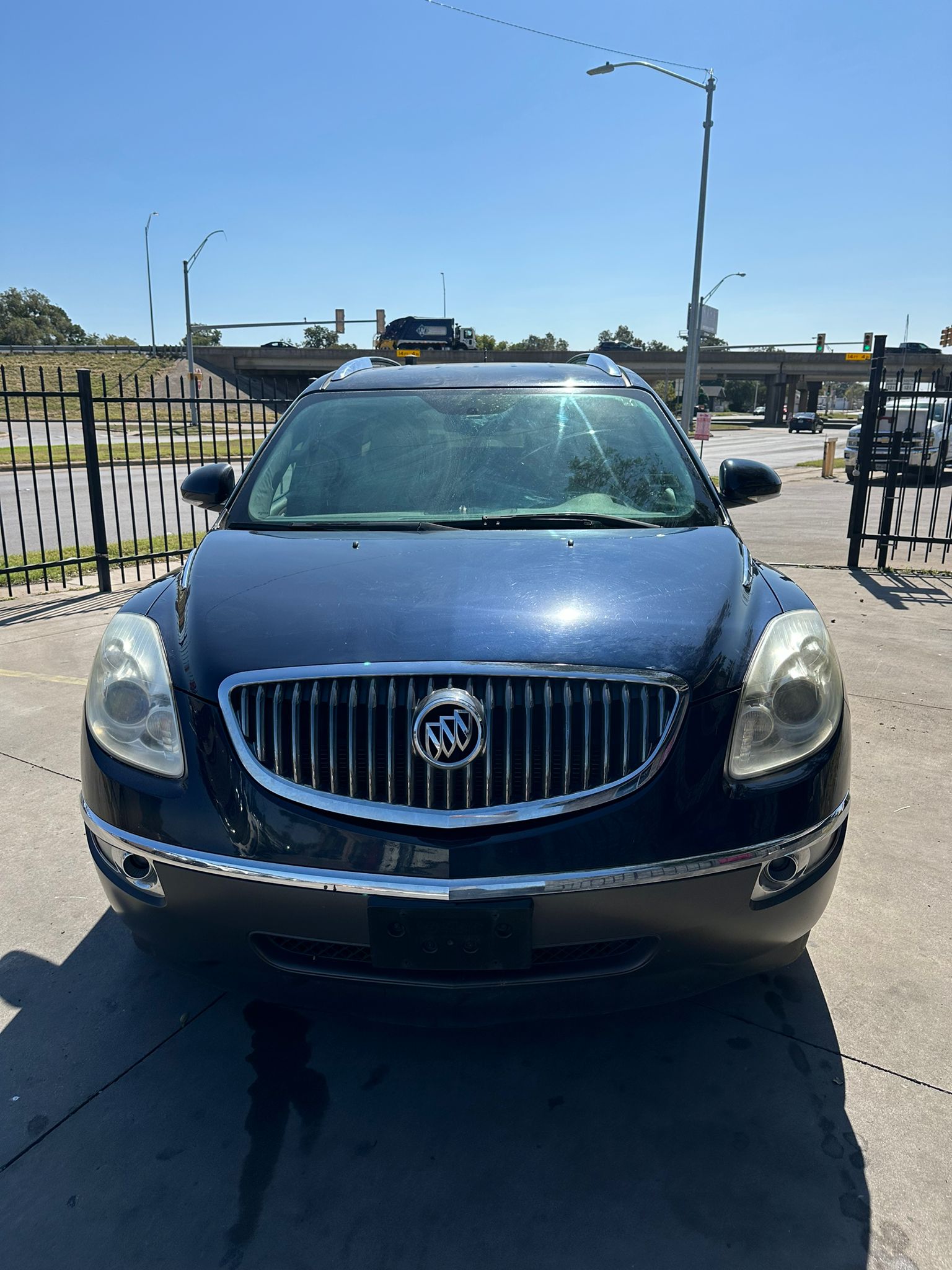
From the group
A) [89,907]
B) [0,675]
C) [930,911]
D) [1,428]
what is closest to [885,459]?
[930,911]

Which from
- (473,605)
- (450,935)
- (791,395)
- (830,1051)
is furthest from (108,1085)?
(791,395)

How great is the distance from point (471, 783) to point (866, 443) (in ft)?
28.8

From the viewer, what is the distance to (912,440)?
1372 centimetres

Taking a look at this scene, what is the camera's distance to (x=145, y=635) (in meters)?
2.36

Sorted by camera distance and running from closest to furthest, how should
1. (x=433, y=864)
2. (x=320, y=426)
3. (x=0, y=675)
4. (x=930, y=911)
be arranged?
(x=433, y=864) < (x=930, y=911) < (x=320, y=426) < (x=0, y=675)

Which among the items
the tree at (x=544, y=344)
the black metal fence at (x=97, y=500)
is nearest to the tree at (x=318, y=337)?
the tree at (x=544, y=344)

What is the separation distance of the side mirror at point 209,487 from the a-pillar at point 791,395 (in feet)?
321

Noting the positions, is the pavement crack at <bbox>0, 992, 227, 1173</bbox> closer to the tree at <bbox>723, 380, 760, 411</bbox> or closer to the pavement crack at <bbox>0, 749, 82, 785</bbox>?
the pavement crack at <bbox>0, 749, 82, 785</bbox>

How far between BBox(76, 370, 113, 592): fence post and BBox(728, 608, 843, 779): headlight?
708cm

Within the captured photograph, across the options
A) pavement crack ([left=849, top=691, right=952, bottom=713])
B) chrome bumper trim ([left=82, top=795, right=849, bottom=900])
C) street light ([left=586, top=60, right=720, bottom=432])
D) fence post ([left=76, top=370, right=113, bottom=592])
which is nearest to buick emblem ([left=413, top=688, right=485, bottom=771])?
chrome bumper trim ([left=82, top=795, right=849, bottom=900])

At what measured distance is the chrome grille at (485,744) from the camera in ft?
6.38

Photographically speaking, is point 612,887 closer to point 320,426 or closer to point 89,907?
point 89,907

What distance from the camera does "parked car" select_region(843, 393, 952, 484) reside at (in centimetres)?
987

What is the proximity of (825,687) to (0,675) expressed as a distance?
5.35 m
